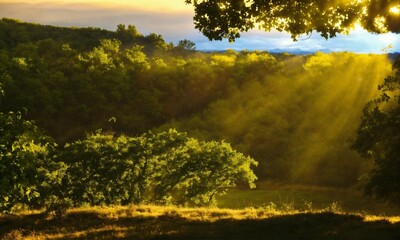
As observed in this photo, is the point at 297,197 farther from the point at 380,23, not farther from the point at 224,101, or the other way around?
the point at 380,23

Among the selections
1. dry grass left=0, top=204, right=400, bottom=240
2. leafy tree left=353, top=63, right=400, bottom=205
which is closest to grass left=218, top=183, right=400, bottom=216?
leafy tree left=353, top=63, right=400, bottom=205

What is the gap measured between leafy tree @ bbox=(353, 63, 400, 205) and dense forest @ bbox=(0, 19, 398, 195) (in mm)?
67259

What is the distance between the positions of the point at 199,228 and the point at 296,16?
9393mm

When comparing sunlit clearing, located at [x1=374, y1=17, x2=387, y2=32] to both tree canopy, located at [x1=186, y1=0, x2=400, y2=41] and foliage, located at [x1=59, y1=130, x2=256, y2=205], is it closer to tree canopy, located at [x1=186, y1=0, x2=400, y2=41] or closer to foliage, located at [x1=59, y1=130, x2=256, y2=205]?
tree canopy, located at [x1=186, y1=0, x2=400, y2=41]

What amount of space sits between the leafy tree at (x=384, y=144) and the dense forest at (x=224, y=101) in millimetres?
67259

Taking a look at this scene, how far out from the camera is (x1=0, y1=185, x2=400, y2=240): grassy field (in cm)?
1609

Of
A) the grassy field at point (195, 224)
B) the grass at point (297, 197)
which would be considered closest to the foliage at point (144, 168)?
the grassy field at point (195, 224)

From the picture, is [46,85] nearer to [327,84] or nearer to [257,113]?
[257,113]

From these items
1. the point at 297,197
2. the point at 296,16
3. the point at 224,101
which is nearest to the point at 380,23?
the point at 296,16

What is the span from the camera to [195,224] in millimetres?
18703

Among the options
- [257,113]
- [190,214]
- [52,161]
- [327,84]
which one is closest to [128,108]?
[257,113]

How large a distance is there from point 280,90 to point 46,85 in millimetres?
66566

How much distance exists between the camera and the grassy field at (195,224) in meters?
16.1

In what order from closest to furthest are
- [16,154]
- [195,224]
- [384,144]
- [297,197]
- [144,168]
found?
[16,154] < [195,224] < [384,144] < [144,168] < [297,197]
